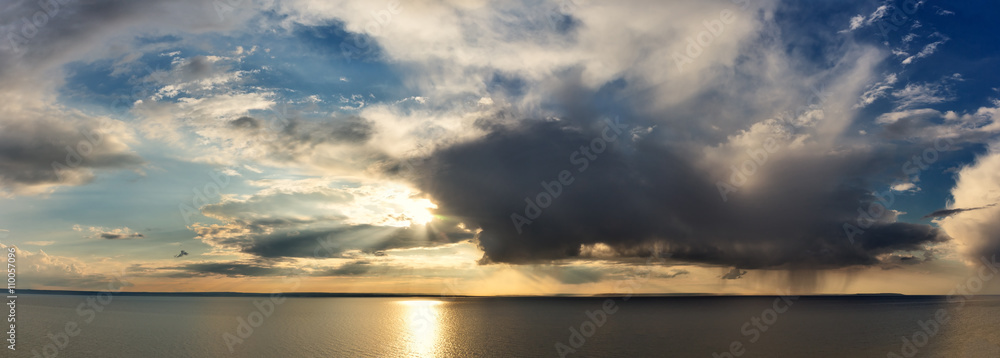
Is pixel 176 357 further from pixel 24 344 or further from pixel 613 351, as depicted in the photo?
pixel 613 351

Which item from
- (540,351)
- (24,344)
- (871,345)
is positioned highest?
(871,345)

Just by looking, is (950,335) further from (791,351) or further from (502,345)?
(502,345)

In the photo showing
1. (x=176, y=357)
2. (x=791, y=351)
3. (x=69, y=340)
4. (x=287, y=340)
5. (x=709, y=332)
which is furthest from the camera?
(x=709, y=332)

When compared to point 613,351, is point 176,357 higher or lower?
lower

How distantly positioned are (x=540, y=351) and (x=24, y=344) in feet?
306

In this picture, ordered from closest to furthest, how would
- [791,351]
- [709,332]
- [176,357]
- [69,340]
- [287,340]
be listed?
[176,357] → [791,351] → [69,340] → [287,340] → [709,332]

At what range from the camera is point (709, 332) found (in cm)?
11638

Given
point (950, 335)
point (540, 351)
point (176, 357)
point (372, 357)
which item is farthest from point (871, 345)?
point (176, 357)

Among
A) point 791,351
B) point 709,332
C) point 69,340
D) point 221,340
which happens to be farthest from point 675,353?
point 69,340

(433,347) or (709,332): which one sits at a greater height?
(709,332)

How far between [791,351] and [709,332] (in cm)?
3417

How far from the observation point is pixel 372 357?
79.8 m

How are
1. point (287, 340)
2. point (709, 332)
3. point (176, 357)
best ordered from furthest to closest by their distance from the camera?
point (709, 332) < point (287, 340) < point (176, 357)

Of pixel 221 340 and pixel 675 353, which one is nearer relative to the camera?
pixel 675 353
